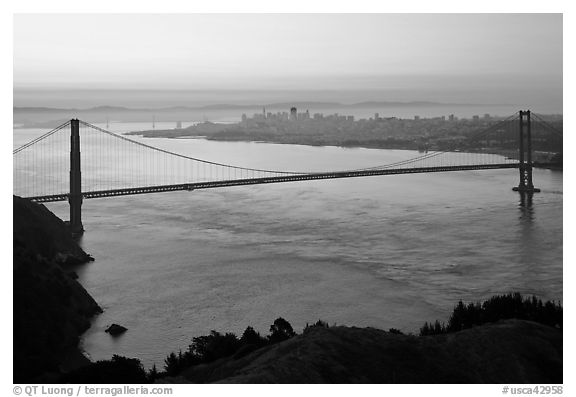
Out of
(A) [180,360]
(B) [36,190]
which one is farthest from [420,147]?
(A) [180,360]

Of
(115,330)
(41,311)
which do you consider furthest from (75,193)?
(115,330)

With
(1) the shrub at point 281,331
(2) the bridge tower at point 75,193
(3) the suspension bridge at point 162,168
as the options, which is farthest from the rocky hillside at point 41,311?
(3) the suspension bridge at point 162,168

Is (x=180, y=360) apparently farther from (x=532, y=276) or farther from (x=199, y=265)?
(x=532, y=276)

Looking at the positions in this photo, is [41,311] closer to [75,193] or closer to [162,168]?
[75,193]

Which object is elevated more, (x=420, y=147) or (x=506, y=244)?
(x=420, y=147)

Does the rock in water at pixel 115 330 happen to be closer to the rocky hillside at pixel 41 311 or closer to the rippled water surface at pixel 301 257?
the rippled water surface at pixel 301 257

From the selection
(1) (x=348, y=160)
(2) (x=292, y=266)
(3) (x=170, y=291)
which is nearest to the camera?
→ (3) (x=170, y=291)

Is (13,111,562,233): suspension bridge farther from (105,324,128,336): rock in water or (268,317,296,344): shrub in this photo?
(268,317,296,344): shrub
